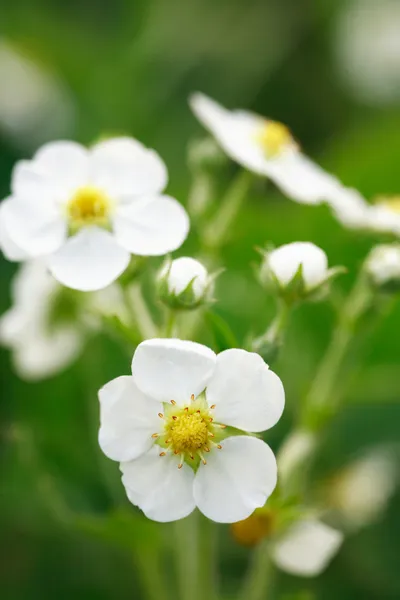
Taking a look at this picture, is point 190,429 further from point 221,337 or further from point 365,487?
point 365,487

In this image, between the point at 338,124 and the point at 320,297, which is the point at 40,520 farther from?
the point at 338,124

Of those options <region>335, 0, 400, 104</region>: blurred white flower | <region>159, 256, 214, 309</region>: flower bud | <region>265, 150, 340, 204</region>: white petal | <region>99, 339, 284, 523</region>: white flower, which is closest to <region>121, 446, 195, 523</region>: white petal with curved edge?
<region>99, 339, 284, 523</region>: white flower

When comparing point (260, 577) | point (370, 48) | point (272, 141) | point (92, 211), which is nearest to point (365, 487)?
point (260, 577)

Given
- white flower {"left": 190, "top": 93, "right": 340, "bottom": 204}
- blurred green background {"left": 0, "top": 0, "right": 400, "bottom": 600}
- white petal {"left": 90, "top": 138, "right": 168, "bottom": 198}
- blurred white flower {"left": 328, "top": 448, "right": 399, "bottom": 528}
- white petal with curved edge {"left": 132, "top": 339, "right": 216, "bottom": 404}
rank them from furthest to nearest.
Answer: blurred white flower {"left": 328, "top": 448, "right": 399, "bottom": 528} → blurred green background {"left": 0, "top": 0, "right": 400, "bottom": 600} → white flower {"left": 190, "top": 93, "right": 340, "bottom": 204} → white petal {"left": 90, "top": 138, "right": 168, "bottom": 198} → white petal with curved edge {"left": 132, "top": 339, "right": 216, "bottom": 404}

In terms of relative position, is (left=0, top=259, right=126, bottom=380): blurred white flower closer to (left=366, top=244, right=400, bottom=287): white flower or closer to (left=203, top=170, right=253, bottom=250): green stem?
(left=203, top=170, right=253, bottom=250): green stem

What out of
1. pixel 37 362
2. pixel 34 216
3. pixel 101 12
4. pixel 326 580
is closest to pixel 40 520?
pixel 37 362

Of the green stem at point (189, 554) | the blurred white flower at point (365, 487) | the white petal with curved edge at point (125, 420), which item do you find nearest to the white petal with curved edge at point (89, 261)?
the white petal with curved edge at point (125, 420)
